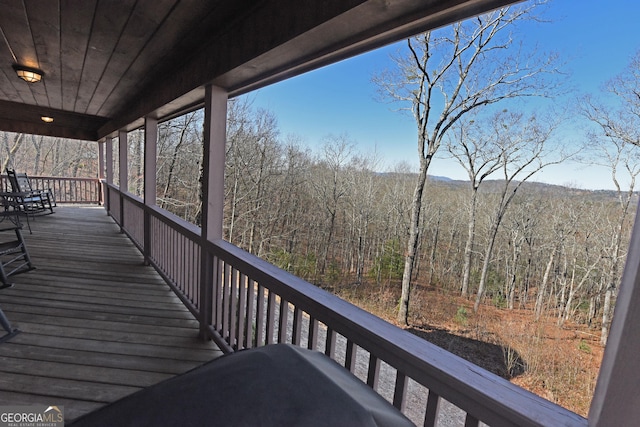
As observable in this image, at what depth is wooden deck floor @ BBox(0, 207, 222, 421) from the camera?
5.96 ft

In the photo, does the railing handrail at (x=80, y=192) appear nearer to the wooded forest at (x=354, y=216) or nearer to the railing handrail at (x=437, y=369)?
the wooded forest at (x=354, y=216)

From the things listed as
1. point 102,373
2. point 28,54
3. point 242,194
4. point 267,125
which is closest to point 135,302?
point 102,373

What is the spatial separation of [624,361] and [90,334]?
313cm

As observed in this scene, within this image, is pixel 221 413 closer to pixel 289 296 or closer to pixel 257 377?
pixel 257 377

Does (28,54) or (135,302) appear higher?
(28,54)

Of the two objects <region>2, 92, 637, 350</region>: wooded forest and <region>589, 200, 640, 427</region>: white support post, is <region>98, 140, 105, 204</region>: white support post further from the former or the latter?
<region>589, 200, 640, 427</region>: white support post

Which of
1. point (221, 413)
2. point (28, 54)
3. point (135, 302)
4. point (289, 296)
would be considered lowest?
point (135, 302)

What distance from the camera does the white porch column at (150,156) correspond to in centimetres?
389

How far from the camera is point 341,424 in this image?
48 cm

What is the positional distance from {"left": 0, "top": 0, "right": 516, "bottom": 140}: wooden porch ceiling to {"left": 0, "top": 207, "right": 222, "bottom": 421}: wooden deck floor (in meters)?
2.05

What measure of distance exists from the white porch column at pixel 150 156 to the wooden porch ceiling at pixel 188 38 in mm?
214

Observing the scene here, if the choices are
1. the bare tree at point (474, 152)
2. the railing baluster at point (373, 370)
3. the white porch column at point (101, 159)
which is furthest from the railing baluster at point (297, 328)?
the white porch column at point (101, 159)

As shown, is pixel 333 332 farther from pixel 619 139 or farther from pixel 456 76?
pixel 456 76

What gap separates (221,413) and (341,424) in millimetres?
196
